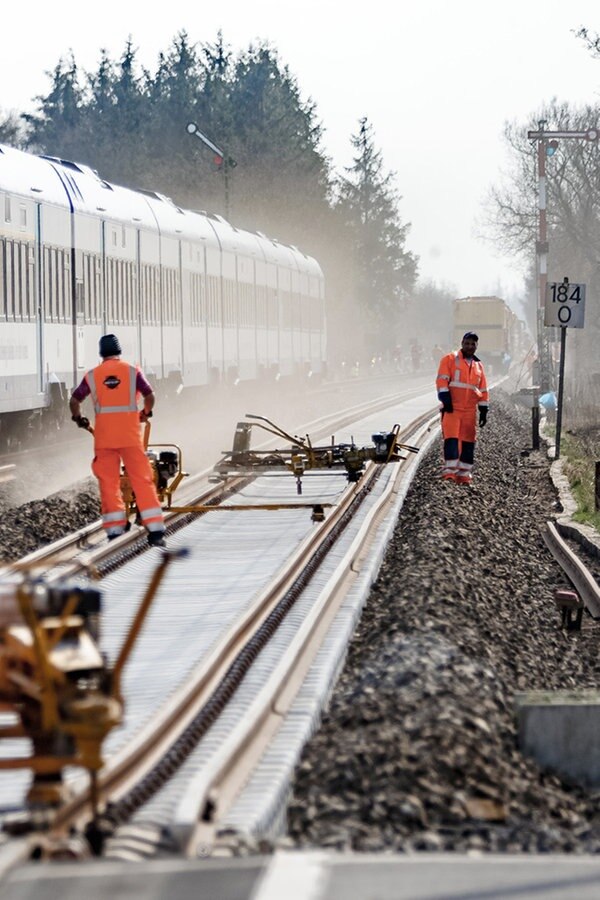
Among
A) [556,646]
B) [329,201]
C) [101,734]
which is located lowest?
[556,646]

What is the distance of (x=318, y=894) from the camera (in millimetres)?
5004

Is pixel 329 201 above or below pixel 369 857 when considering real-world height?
above

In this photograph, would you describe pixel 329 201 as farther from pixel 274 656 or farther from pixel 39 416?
pixel 274 656

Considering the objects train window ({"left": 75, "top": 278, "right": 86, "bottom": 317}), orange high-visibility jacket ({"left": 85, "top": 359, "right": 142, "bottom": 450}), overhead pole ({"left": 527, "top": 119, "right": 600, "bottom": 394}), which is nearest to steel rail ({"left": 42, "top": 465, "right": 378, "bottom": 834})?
orange high-visibility jacket ({"left": 85, "top": 359, "right": 142, "bottom": 450})

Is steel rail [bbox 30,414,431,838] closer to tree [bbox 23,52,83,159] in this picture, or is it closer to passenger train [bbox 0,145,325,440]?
passenger train [bbox 0,145,325,440]

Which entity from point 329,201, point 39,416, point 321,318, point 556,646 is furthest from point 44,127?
point 556,646

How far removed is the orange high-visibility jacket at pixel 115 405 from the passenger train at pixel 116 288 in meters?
5.92

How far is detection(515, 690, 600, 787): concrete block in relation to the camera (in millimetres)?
7891

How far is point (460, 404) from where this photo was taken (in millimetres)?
18938

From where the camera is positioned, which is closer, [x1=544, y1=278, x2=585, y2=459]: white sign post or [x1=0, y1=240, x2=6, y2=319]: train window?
[x1=0, y1=240, x2=6, y2=319]: train window

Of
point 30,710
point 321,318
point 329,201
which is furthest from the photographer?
point 329,201

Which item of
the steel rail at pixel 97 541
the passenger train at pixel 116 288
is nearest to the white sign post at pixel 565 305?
the passenger train at pixel 116 288

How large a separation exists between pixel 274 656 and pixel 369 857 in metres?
3.54

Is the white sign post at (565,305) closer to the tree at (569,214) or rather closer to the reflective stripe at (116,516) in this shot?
the reflective stripe at (116,516)
